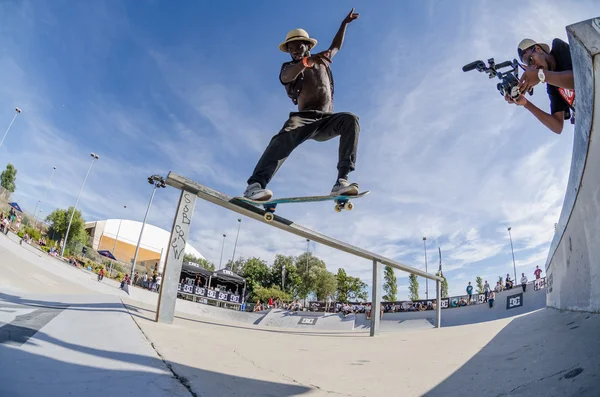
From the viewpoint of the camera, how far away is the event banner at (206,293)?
24.3 metres

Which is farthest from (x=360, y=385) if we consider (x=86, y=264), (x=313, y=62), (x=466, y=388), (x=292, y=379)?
(x=86, y=264)

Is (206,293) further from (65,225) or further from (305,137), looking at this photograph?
(65,225)

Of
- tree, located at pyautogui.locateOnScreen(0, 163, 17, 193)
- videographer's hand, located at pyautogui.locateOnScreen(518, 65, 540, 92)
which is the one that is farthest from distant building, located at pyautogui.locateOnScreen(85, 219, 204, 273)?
videographer's hand, located at pyautogui.locateOnScreen(518, 65, 540, 92)

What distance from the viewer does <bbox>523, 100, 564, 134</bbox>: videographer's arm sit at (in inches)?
101

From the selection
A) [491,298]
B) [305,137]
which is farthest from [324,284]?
[305,137]

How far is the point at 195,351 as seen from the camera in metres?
2.37

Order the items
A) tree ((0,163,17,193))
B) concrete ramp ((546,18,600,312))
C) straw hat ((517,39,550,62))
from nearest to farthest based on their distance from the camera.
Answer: concrete ramp ((546,18,600,312))
straw hat ((517,39,550,62))
tree ((0,163,17,193))

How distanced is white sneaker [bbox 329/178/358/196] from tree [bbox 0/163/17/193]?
84.8 m

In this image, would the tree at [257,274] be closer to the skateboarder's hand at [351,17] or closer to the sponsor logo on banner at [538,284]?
the sponsor logo on banner at [538,284]

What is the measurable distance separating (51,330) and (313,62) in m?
3.49

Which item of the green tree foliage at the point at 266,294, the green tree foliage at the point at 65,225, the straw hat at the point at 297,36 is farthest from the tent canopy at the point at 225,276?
the green tree foliage at the point at 65,225

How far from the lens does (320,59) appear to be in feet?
11.6

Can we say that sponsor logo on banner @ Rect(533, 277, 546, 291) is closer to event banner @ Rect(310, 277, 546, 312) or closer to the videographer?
event banner @ Rect(310, 277, 546, 312)

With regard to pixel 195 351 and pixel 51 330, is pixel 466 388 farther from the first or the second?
pixel 51 330
